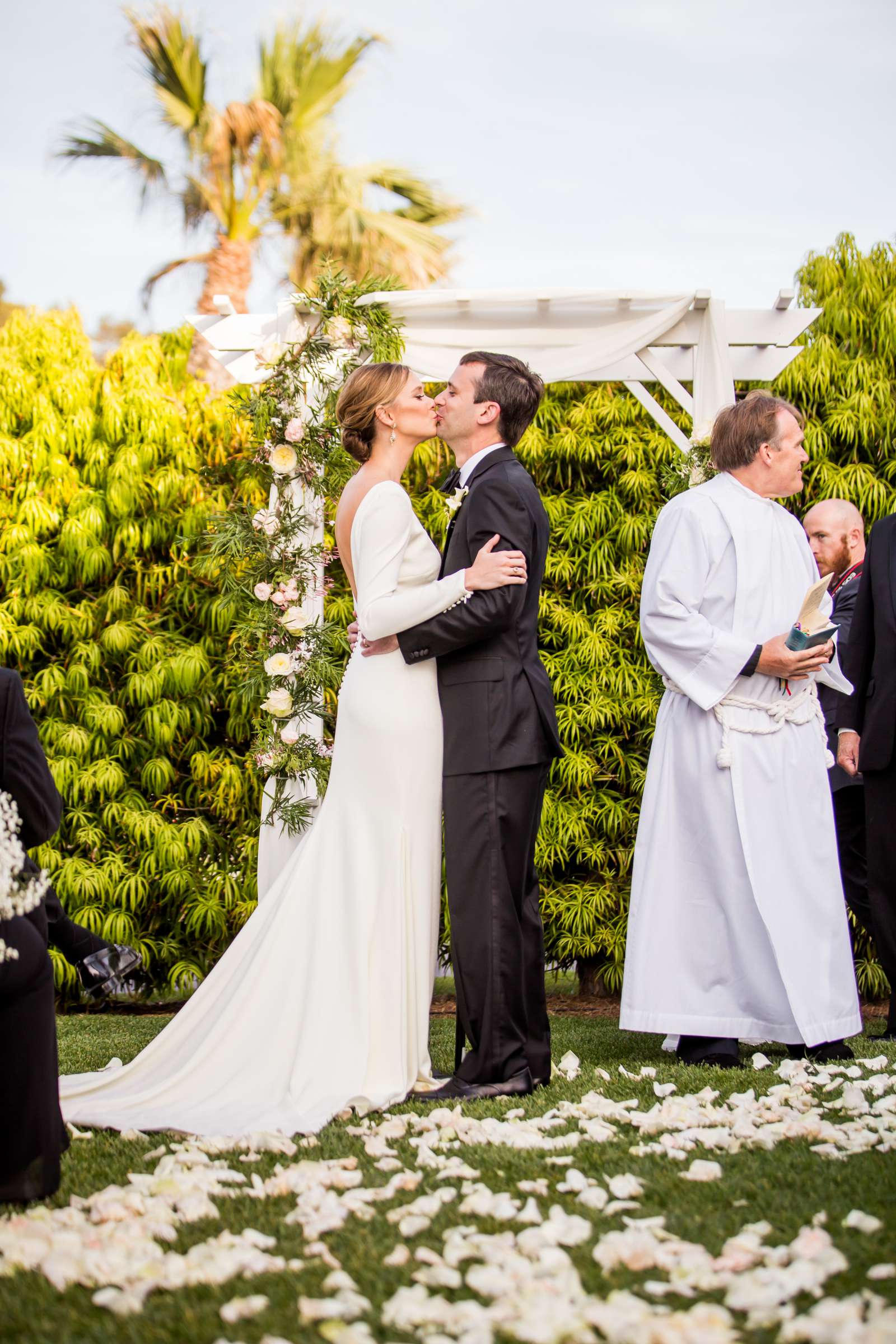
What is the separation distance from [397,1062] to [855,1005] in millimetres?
1633

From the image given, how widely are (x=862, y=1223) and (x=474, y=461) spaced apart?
8.03 feet

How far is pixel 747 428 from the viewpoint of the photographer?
4496 millimetres

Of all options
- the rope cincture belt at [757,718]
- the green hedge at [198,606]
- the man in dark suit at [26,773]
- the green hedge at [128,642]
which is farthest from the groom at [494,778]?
the green hedge at [128,642]

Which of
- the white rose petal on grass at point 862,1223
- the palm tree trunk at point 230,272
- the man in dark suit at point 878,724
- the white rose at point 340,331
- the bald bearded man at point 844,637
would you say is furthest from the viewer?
the palm tree trunk at point 230,272

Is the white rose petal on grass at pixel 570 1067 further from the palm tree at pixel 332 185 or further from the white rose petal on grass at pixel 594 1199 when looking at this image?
the palm tree at pixel 332 185

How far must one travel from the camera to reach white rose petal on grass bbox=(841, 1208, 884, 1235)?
7.48 ft

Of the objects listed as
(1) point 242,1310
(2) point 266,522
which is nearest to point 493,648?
(1) point 242,1310

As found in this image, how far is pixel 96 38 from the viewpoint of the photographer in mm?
13859

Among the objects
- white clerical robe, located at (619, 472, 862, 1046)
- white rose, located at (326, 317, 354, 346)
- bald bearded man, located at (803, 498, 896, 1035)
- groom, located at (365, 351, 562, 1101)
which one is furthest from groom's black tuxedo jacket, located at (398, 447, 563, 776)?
white rose, located at (326, 317, 354, 346)

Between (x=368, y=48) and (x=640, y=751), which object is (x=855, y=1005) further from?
(x=368, y=48)

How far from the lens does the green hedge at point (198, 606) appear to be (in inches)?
A: 265

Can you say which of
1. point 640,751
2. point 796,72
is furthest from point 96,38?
point 640,751

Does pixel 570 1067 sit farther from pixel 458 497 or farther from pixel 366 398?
pixel 366 398

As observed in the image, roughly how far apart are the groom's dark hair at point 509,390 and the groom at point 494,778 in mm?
121
